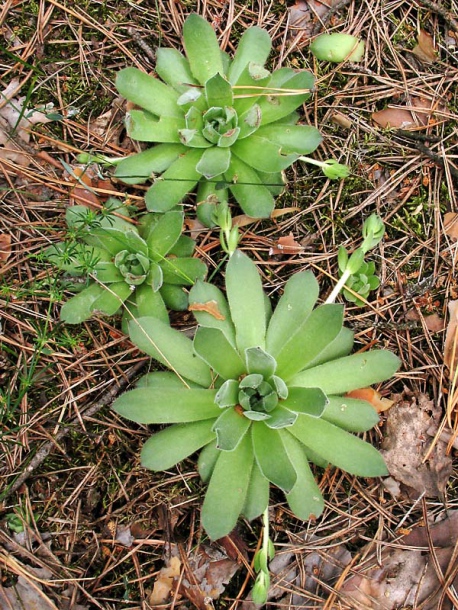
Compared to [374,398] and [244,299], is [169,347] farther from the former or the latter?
[374,398]

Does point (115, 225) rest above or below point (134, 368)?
above

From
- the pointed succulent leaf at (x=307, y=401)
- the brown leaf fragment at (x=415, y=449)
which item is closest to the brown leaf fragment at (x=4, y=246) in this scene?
the pointed succulent leaf at (x=307, y=401)

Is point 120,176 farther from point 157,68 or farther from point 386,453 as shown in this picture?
point 386,453

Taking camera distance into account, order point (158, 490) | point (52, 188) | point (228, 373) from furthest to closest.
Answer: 1. point (52, 188)
2. point (158, 490)
3. point (228, 373)

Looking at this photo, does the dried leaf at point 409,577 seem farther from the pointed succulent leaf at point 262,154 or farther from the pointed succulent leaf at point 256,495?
the pointed succulent leaf at point 262,154

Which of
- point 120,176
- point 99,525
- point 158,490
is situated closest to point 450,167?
point 120,176

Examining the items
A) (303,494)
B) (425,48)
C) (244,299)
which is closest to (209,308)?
(244,299)

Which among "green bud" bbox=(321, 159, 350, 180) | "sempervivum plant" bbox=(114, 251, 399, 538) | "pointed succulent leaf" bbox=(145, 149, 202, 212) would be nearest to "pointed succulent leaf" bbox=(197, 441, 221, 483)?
"sempervivum plant" bbox=(114, 251, 399, 538)
